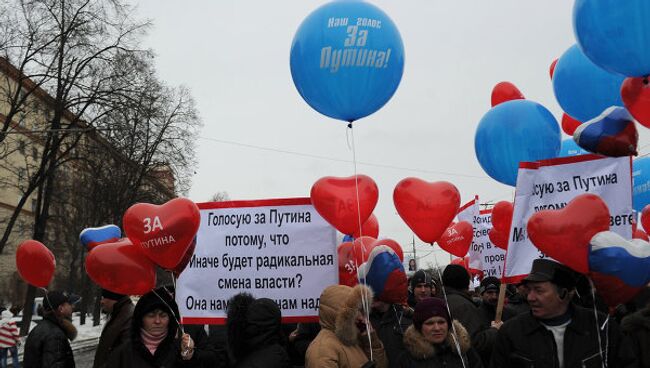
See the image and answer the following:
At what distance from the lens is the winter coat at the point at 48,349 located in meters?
5.78

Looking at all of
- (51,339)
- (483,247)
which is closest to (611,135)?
(51,339)

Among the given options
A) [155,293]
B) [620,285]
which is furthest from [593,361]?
[155,293]

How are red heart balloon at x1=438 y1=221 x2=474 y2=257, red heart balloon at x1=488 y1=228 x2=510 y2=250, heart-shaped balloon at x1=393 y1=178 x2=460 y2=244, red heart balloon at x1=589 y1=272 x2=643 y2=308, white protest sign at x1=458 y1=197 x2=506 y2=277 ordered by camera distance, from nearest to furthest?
red heart balloon at x1=589 y1=272 x2=643 y2=308 < heart-shaped balloon at x1=393 y1=178 x2=460 y2=244 < red heart balloon at x1=488 y1=228 x2=510 y2=250 < white protest sign at x1=458 y1=197 x2=506 y2=277 < red heart balloon at x1=438 y1=221 x2=474 y2=257

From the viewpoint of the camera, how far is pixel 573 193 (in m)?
5.18

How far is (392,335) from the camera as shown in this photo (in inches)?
195

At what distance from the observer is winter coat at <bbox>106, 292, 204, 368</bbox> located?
420 centimetres

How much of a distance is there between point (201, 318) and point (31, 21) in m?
19.0

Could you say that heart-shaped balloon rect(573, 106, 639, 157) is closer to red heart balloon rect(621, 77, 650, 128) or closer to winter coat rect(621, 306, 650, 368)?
red heart balloon rect(621, 77, 650, 128)

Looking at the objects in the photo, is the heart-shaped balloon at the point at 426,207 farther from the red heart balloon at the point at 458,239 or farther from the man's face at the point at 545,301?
the red heart balloon at the point at 458,239

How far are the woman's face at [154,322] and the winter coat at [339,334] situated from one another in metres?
1.01

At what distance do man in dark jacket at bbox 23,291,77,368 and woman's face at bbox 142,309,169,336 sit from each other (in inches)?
79.4

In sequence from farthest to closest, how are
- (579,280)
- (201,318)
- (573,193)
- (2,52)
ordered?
(2,52), (201,318), (573,193), (579,280)

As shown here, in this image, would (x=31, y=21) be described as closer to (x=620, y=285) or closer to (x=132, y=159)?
(x=132, y=159)

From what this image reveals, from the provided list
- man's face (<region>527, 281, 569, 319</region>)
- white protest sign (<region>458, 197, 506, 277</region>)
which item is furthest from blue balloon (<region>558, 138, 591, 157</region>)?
man's face (<region>527, 281, 569, 319</region>)
